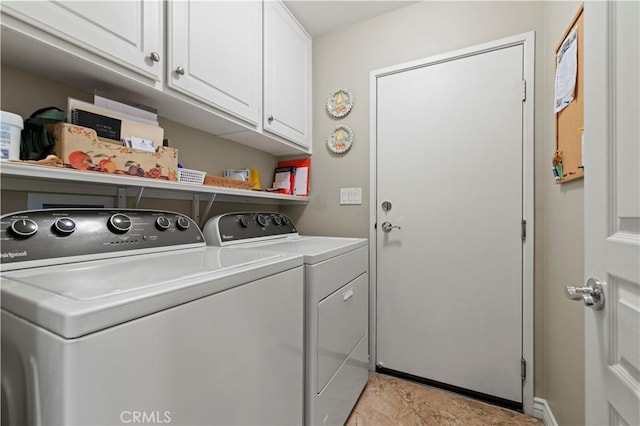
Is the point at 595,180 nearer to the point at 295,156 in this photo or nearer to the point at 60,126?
the point at 60,126

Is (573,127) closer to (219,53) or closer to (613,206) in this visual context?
(613,206)

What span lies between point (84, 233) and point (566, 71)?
1997 mm

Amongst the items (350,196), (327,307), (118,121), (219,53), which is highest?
(219,53)

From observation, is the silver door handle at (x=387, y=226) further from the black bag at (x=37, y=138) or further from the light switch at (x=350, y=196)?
the black bag at (x=37, y=138)

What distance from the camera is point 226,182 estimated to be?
1.54 m

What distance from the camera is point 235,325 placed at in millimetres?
715

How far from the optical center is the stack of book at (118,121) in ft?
3.14

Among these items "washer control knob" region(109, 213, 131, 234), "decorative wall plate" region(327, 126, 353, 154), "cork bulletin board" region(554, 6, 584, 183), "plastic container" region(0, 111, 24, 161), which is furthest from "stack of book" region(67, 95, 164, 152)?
"cork bulletin board" region(554, 6, 584, 183)

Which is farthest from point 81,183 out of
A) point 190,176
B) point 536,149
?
point 536,149

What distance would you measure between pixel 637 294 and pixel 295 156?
2.06 m

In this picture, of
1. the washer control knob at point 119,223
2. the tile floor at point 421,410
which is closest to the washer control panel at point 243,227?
the washer control knob at point 119,223

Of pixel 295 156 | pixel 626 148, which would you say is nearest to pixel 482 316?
pixel 626 148

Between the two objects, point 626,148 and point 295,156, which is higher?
point 295,156

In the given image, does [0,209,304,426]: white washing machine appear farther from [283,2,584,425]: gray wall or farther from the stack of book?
[283,2,584,425]: gray wall
